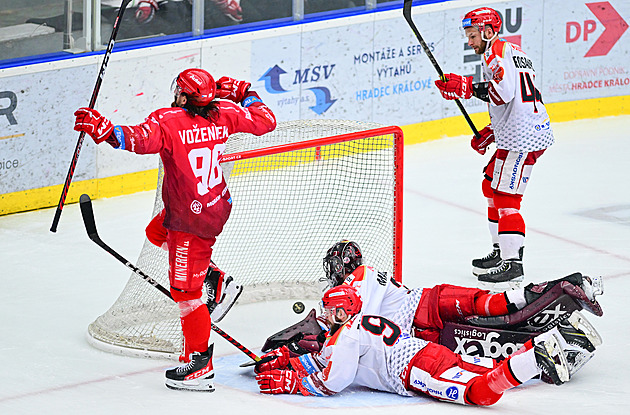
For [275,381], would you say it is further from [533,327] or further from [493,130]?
[493,130]

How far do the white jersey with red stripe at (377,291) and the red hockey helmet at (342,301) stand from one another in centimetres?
15

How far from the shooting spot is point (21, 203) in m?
7.67

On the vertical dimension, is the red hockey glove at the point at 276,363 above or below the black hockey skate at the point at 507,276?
below

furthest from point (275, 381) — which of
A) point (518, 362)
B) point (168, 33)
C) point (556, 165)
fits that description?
point (556, 165)

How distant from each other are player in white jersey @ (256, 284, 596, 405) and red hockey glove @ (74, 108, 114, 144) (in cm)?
107

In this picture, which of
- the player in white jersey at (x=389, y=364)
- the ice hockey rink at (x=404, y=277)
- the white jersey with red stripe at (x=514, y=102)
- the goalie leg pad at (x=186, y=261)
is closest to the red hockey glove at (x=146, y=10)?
the ice hockey rink at (x=404, y=277)

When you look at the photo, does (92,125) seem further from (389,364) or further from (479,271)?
(479,271)

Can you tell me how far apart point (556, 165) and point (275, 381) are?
476 cm

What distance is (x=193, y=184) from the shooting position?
468cm

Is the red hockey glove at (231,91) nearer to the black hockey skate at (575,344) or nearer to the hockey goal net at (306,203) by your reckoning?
the hockey goal net at (306,203)

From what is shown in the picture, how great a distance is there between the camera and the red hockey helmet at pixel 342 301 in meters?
4.63

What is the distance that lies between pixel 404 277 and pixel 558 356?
2030 millimetres

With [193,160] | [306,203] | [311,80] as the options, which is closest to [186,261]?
[193,160]

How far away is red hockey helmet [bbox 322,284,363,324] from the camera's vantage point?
182 inches
